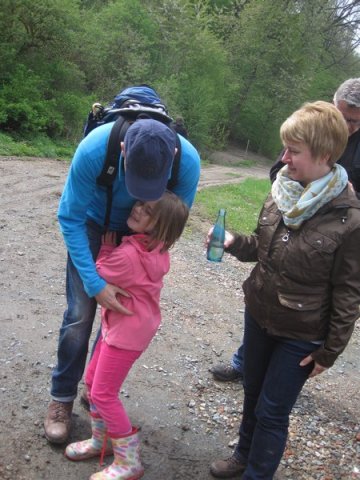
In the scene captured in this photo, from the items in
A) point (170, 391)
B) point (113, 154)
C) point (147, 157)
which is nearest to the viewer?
point (147, 157)

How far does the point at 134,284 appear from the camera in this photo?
2.29 m

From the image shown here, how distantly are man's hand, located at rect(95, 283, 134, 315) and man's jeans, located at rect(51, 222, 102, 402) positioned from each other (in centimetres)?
26

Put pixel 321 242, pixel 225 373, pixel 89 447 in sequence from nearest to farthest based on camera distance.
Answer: pixel 321 242
pixel 89 447
pixel 225 373

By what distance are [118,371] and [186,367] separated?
154 centimetres

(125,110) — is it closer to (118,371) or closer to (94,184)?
(94,184)

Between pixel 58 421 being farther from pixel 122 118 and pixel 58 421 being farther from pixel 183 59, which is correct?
pixel 183 59

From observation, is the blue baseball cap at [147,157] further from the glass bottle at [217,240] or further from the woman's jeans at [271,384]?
the woman's jeans at [271,384]

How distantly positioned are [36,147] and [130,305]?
1239cm

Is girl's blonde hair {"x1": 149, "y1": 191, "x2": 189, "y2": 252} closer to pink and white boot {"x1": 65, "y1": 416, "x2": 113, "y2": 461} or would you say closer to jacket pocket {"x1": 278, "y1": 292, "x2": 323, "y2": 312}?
jacket pocket {"x1": 278, "y1": 292, "x2": 323, "y2": 312}

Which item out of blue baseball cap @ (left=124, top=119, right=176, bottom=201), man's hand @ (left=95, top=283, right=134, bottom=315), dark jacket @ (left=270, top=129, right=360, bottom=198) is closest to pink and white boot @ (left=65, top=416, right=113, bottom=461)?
man's hand @ (left=95, top=283, right=134, bottom=315)

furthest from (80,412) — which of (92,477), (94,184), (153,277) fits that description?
(94,184)

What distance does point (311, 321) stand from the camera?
2160mm

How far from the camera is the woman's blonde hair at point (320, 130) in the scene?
2.00m

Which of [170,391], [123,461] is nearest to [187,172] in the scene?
[123,461]
